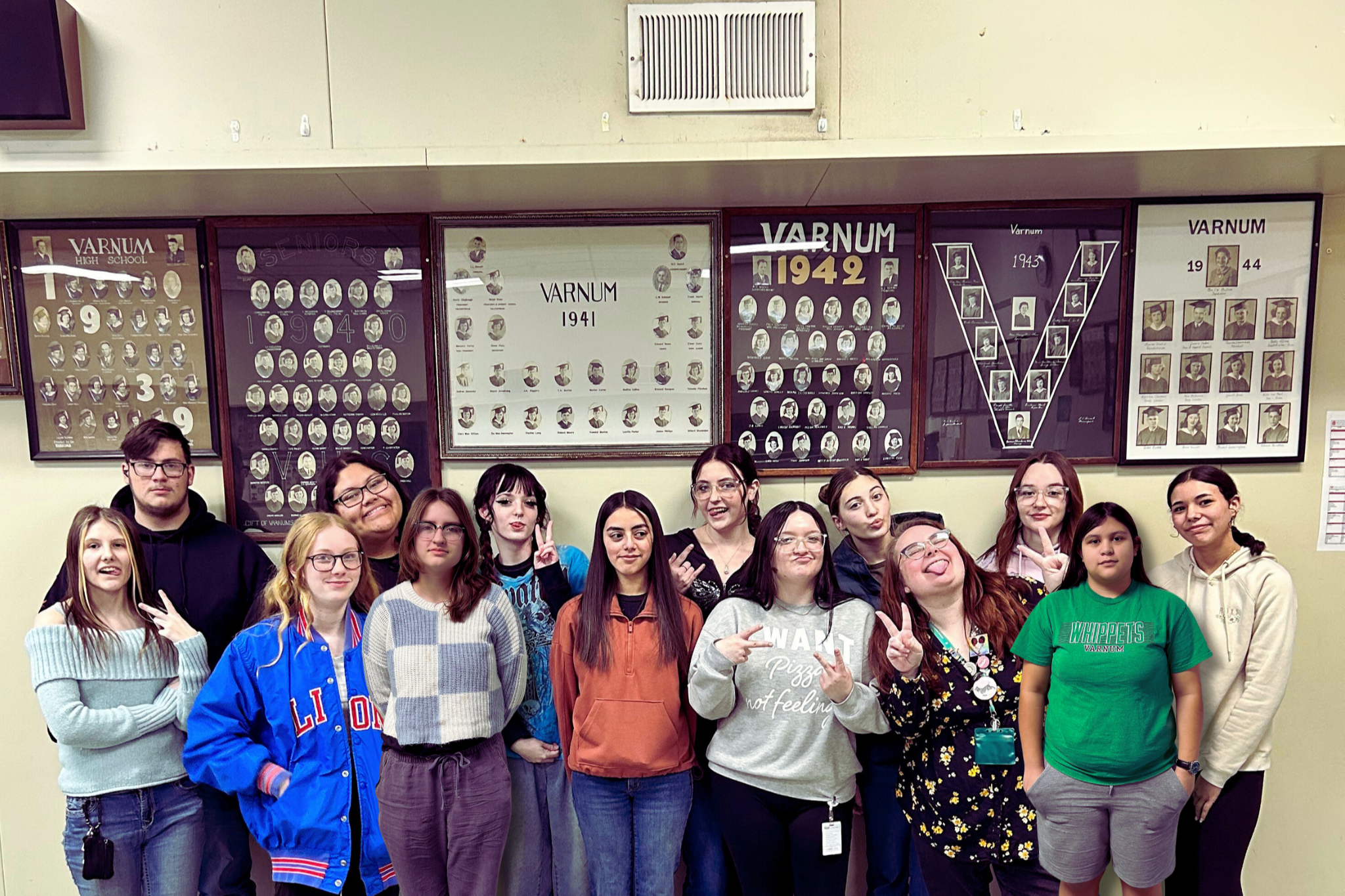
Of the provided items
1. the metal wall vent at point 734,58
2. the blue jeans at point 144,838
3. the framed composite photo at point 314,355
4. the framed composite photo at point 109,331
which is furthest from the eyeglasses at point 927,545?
the framed composite photo at point 109,331

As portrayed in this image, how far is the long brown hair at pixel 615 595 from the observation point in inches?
80.0

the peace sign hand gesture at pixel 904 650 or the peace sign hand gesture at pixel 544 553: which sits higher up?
the peace sign hand gesture at pixel 544 553

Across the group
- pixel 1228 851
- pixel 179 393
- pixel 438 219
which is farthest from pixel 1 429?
pixel 1228 851

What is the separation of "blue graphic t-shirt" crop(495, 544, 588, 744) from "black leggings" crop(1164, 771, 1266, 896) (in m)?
2.02

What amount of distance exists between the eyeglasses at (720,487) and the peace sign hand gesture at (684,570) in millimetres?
196

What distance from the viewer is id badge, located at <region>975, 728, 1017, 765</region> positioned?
1885mm

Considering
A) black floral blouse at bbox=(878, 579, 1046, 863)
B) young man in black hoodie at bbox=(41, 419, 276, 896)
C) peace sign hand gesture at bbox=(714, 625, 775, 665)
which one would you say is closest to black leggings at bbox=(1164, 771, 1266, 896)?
black floral blouse at bbox=(878, 579, 1046, 863)

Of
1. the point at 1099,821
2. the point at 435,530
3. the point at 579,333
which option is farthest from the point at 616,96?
the point at 1099,821

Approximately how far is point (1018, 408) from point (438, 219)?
7.54ft

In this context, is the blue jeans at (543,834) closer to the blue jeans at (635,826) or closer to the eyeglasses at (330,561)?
the blue jeans at (635,826)

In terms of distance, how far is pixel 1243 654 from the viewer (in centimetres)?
208

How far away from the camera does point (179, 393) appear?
2623 mm

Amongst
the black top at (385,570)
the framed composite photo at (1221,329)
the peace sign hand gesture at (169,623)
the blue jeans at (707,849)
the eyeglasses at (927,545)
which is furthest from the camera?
the framed composite photo at (1221,329)

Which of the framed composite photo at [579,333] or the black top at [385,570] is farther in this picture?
the framed composite photo at [579,333]
